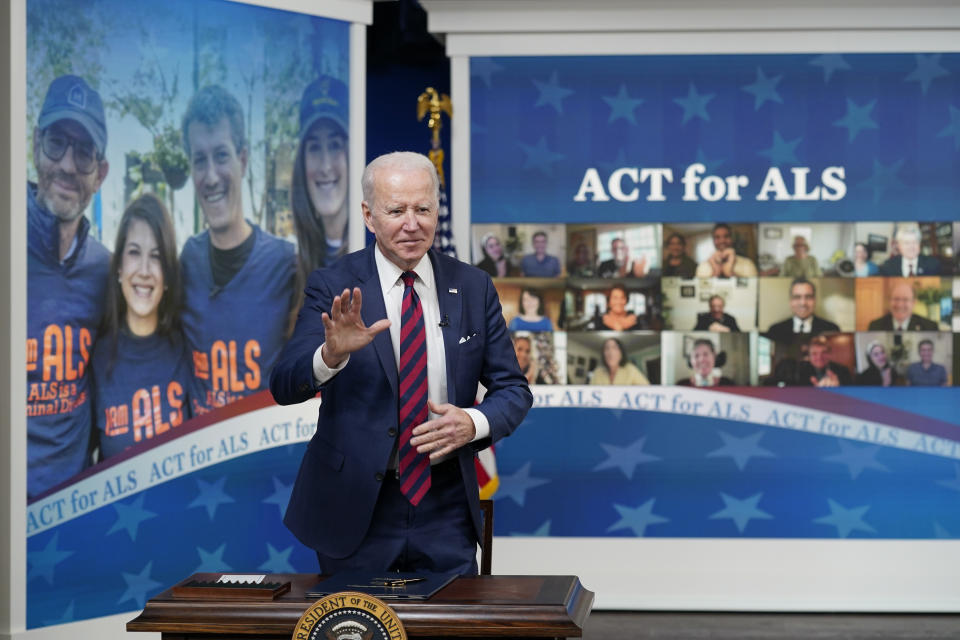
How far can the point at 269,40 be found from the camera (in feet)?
17.2

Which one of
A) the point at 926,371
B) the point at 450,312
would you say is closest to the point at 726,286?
the point at 926,371

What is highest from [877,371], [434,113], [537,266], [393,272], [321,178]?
[434,113]

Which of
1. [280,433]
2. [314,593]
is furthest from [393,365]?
[280,433]

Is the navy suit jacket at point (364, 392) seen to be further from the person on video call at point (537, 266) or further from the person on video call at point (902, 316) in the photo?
the person on video call at point (902, 316)

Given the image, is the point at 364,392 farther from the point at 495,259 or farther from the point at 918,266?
the point at 918,266

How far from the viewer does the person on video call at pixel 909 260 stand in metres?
6.06

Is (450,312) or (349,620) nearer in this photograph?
(349,620)

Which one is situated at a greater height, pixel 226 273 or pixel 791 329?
pixel 226 273

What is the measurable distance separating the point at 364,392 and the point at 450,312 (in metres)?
0.26

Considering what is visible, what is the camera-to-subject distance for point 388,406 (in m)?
2.54

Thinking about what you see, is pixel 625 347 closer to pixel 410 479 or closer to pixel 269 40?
pixel 269 40

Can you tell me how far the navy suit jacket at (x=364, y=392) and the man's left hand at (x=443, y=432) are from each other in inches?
4.3

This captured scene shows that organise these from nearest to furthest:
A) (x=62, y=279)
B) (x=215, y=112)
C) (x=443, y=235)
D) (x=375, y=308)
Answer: (x=375, y=308) → (x=62, y=279) → (x=215, y=112) → (x=443, y=235)

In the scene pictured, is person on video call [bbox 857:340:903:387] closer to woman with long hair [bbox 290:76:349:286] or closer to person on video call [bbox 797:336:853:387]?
person on video call [bbox 797:336:853:387]
